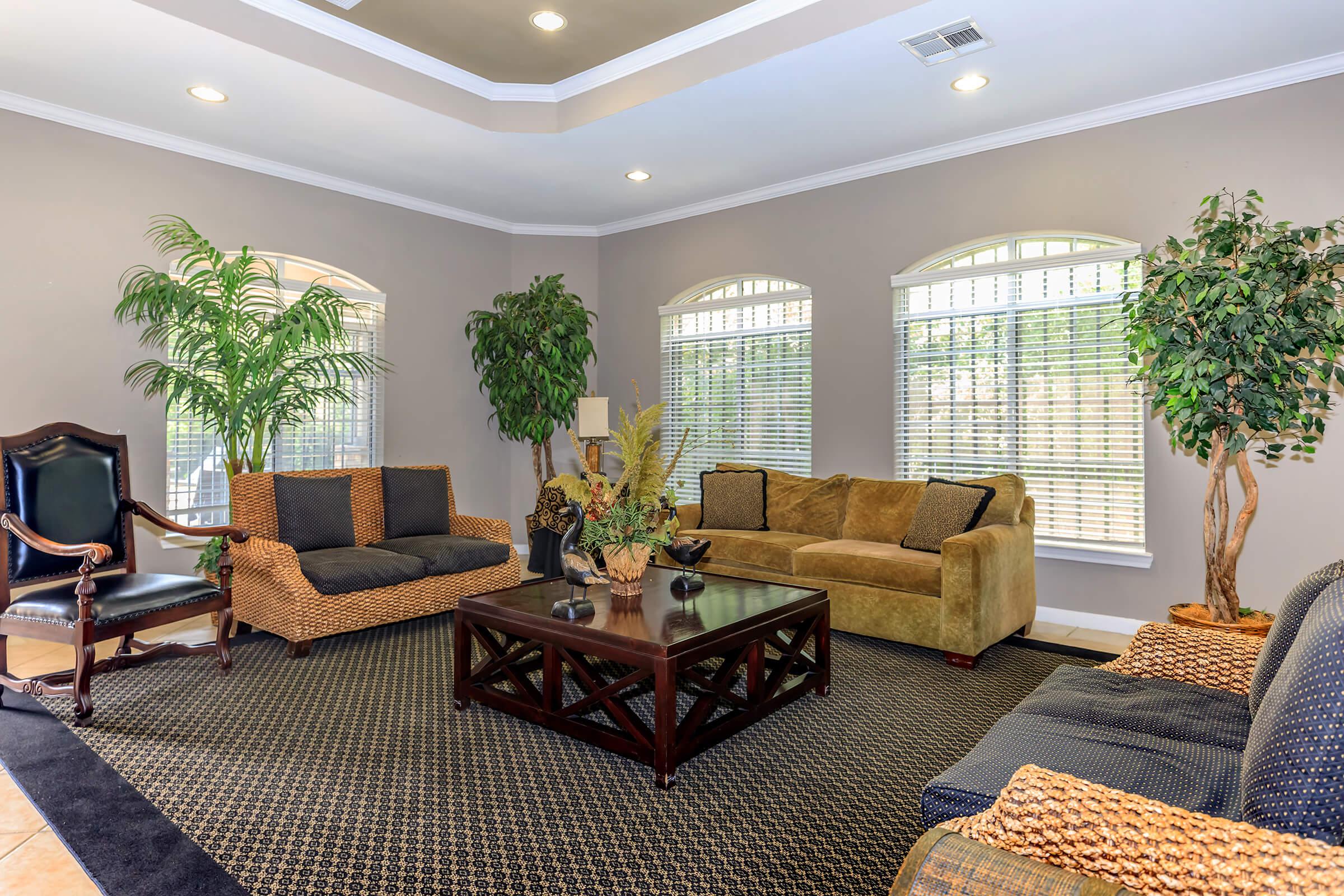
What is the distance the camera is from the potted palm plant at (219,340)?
171 inches

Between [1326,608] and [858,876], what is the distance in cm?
126

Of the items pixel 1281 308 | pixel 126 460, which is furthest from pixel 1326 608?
pixel 126 460

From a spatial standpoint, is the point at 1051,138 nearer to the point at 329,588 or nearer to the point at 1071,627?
the point at 1071,627

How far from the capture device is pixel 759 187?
579 cm

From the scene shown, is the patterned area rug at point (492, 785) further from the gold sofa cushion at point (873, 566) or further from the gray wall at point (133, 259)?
the gray wall at point (133, 259)

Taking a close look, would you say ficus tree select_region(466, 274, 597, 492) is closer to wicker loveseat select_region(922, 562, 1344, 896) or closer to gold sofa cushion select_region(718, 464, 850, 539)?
gold sofa cushion select_region(718, 464, 850, 539)

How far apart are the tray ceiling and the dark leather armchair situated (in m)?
2.49

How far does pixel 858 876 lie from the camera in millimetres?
2006

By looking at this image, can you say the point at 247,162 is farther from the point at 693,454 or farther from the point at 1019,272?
the point at 1019,272

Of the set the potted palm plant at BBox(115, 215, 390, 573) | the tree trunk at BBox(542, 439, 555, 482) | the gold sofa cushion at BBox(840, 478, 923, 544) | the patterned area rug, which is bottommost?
the patterned area rug

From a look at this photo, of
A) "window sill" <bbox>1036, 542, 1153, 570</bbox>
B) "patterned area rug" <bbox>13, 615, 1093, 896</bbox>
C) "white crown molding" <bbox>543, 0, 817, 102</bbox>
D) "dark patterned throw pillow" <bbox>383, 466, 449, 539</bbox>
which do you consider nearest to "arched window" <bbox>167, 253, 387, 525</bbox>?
"dark patterned throw pillow" <bbox>383, 466, 449, 539</bbox>

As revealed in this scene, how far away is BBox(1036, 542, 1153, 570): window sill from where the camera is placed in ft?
14.2

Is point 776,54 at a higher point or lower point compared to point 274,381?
higher

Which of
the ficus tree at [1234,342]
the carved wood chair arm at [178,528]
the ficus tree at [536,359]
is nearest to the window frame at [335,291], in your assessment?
the ficus tree at [536,359]
